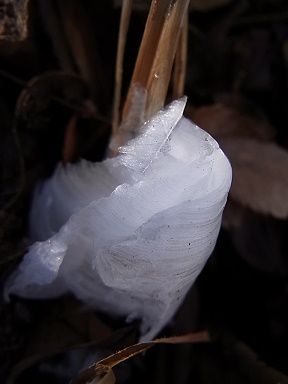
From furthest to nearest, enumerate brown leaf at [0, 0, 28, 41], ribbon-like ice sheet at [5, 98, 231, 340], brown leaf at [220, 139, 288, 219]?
1. brown leaf at [220, 139, 288, 219]
2. brown leaf at [0, 0, 28, 41]
3. ribbon-like ice sheet at [5, 98, 231, 340]

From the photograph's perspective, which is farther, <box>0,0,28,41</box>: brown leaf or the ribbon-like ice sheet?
<box>0,0,28,41</box>: brown leaf

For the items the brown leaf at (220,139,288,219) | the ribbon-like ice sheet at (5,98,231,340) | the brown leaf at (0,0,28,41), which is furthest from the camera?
the brown leaf at (220,139,288,219)

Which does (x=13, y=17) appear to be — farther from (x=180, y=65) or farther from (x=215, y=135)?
(x=215, y=135)

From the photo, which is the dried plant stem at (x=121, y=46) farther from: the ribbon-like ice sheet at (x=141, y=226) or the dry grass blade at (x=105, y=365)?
the dry grass blade at (x=105, y=365)

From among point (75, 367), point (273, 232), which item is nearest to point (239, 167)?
point (273, 232)

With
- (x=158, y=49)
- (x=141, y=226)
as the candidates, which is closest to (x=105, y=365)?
(x=141, y=226)

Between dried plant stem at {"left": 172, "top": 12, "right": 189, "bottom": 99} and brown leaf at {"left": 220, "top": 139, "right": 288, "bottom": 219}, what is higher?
dried plant stem at {"left": 172, "top": 12, "right": 189, "bottom": 99}

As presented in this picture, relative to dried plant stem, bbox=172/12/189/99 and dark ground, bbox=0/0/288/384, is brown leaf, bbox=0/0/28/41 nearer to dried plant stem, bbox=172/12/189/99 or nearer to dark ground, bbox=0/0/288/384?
dark ground, bbox=0/0/288/384

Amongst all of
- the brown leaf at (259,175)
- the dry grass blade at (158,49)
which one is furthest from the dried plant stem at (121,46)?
the brown leaf at (259,175)

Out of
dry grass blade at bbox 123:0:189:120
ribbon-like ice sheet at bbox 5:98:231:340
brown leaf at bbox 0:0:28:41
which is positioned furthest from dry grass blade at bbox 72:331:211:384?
brown leaf at bbox 0:0:28:41
